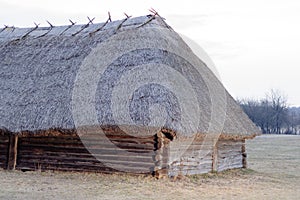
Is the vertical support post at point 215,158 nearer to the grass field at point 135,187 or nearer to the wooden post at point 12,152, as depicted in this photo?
the grass field at point 135,187

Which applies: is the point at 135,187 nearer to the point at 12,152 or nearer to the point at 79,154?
the point at 79,154

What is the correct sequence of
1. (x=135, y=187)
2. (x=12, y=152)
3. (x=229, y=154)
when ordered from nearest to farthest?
(x=135, y=187)
(x=12, y=152)
(x=229, y=154)

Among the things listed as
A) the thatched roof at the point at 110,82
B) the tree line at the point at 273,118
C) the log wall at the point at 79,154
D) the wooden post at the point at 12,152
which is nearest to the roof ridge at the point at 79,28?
the thatched roof at the point at 110,82

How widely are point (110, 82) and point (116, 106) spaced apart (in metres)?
1.15

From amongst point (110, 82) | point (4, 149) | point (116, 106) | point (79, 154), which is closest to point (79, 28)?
point (110, 82)

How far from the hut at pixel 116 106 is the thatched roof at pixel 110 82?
0.04 m

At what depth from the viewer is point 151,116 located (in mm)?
11805

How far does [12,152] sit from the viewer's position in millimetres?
14148

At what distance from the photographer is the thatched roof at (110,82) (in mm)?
12414

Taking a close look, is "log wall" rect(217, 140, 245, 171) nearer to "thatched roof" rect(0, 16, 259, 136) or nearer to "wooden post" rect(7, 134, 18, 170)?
"thatched roof" rect(0, 16, 259, 136)

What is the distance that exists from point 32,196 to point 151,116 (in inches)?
149

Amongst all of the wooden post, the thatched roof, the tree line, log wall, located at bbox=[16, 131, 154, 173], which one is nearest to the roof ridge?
the thatched roof

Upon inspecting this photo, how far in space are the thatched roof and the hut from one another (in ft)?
0.12

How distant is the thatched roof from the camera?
12.4 m
